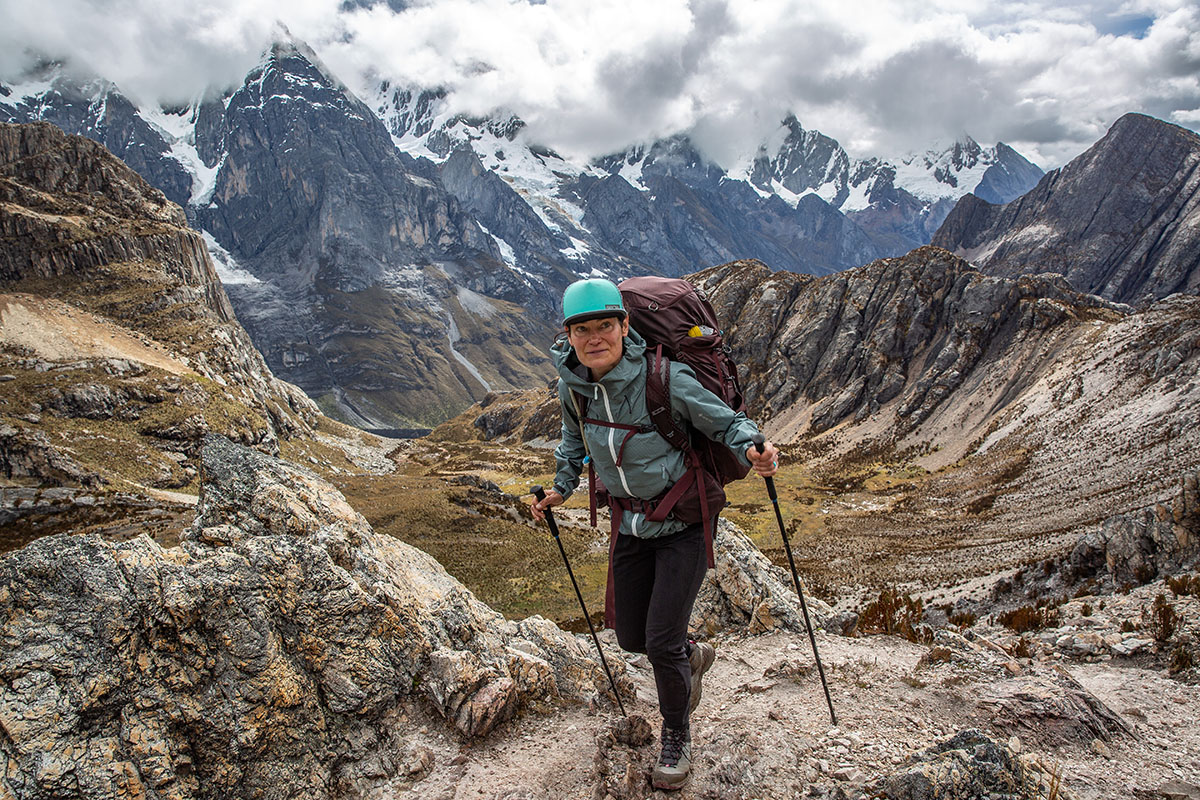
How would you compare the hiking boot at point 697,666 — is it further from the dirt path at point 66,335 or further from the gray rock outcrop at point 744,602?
the dirt path at point 66,335

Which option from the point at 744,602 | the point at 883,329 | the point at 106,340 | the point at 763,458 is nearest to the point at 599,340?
the point at 763,458

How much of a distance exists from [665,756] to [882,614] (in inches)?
433

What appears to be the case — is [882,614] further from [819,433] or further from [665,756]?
[819,433]

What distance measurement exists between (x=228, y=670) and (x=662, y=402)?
5.76 m

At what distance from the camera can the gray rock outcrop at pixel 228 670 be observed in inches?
211

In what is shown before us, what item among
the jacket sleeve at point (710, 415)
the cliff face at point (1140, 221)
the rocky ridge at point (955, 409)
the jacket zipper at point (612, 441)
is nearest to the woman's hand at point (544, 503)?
the jacket zipper at point (612, 441)

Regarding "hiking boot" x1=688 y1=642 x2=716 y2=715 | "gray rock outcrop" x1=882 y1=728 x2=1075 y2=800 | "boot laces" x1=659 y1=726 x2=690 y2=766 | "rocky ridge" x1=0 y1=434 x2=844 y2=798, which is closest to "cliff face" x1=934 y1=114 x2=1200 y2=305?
"gray rock outcrop" x1=882 y1=728 x2=1075 y2=800

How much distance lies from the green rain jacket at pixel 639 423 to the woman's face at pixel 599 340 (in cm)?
10

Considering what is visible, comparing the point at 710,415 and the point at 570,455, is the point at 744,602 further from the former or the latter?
the point at 710,415

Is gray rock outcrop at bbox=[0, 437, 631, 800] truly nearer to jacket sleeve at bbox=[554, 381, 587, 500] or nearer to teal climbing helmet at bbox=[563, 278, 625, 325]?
jacket sleeve at bbox=[554, 381, 587, 500]

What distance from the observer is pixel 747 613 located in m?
13.3

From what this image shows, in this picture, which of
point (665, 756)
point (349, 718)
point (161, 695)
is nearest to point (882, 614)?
point (665, 756)

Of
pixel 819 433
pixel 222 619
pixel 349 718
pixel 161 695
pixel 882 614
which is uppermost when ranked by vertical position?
pixel 819 433

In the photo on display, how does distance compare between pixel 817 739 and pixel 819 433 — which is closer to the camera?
pixel 817 739
